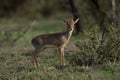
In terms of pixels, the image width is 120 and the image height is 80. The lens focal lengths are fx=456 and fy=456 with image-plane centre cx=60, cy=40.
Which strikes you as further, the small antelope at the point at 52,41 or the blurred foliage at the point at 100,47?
the small antelope at the point at 52,41

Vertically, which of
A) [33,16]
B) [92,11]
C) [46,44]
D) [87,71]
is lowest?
[87,71]

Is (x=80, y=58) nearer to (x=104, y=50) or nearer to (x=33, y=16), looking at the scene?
(x=104, y=50)

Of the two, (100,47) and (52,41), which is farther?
(52,41)

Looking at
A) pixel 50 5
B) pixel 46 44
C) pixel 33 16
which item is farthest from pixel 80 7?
pixel 50 5

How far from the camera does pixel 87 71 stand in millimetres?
11344

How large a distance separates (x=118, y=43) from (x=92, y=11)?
960 cm

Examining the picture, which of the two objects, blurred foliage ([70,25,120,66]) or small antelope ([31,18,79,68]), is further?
small antelope ([31,18,79,68])

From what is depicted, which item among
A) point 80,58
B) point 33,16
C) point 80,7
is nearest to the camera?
point 80,58

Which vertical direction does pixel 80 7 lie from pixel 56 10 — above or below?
below

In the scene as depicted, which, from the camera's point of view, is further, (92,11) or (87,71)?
(92,11)

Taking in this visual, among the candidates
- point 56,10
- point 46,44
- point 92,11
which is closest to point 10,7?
point 56,10

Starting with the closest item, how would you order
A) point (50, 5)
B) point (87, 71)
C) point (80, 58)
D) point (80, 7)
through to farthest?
point (87, 71), point (80, 58), point (80, 7), point (50, 5)

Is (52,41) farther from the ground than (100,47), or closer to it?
farther from the ground

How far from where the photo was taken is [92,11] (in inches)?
861
